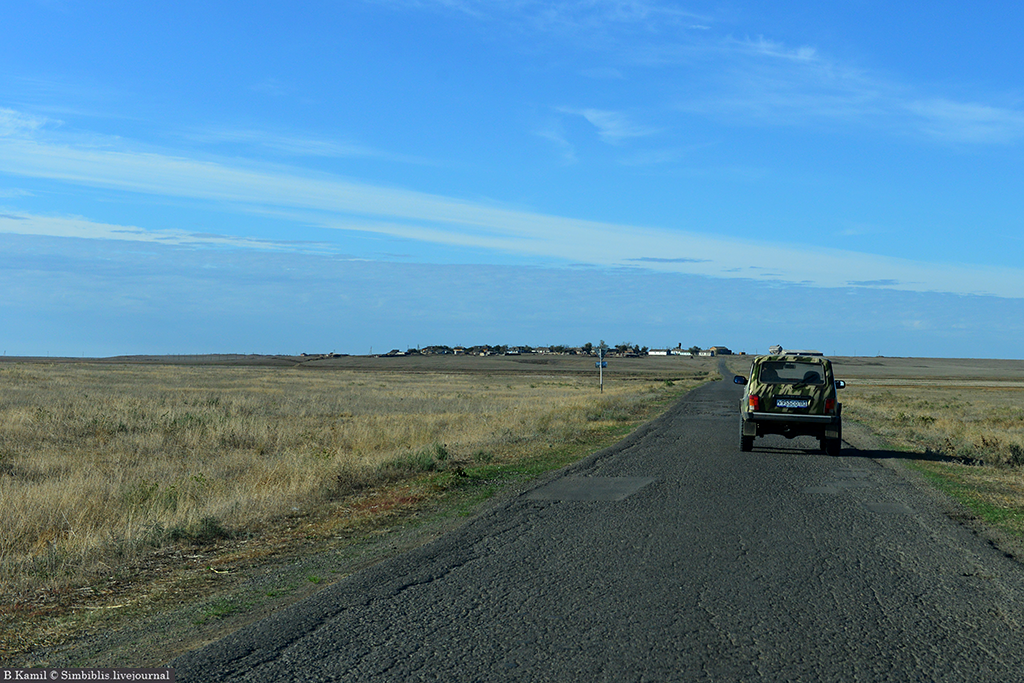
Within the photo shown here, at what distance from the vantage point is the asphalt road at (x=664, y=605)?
4.92 metres

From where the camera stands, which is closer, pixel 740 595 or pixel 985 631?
pixel 985 631

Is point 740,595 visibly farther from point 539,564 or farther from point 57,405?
point 57,405

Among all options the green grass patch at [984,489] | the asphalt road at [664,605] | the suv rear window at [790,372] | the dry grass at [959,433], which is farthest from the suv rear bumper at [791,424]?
the asphalt road at [664,605]

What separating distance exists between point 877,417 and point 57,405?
3238cm

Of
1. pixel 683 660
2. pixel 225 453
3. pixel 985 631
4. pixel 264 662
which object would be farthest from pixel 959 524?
pixel 225 453

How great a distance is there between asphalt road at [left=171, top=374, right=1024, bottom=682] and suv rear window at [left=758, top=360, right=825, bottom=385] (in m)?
7.00

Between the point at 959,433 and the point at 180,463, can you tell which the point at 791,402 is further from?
the point at 180,463

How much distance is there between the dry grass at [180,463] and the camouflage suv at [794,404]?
17.1 feet

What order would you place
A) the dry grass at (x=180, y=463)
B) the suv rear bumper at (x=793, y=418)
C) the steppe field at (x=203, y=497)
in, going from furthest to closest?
the suv rear bumper at (x=793, y=418)
the dry grass at (x=180, y=463)
the steppe field at (x=203, y=497)

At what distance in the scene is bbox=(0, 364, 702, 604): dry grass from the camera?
880 centimetres

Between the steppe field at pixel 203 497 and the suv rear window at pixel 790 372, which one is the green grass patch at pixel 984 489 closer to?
the suv rear window at pixel 790 372

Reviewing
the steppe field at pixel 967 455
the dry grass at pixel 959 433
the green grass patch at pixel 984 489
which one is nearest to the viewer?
the green grass patch at pixel 984 489

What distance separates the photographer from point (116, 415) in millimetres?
25734

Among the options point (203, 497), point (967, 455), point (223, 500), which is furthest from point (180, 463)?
point (967, 455)
